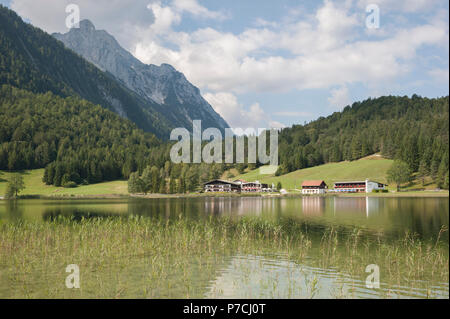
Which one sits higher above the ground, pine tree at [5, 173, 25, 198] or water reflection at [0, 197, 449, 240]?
pine tree at [5, 173, 25, 198]

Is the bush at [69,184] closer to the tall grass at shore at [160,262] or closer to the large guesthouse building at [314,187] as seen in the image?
the large guesthouse building at [314,187]

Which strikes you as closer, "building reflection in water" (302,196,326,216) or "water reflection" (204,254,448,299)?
"water reflection" (204,254,448,299)

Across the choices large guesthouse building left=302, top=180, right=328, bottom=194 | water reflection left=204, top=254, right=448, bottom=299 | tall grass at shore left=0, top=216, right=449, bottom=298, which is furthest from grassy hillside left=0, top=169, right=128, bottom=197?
water reflection left=204, top=254, right=448, bottom=299

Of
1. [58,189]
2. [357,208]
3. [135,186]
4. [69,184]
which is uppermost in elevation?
[69,184]

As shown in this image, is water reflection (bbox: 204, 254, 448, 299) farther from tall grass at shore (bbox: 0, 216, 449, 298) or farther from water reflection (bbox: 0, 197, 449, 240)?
water reflection (bbox: 0, 197, 449, 240)

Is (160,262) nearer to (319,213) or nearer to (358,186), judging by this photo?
(319,213)

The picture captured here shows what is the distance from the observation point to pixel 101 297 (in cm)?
1825

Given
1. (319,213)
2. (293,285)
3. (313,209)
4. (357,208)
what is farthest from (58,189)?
(293,285)

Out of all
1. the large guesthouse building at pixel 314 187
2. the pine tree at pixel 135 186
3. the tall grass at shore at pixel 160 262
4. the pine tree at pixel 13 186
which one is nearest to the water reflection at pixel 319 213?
the tall grass at shore at pixel 160 262

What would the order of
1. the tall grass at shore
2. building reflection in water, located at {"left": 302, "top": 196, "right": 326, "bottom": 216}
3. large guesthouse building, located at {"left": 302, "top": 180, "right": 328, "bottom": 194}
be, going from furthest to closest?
large guesthouse building, located at {"left": 302, "top": 180, "right": 328, "bottom": 194}
building reflection in water, located at {"left": 302, "top": 196, "right": 326, "bottom": 216}
the tall grass at shore

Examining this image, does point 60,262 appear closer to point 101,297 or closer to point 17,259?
point 17,259

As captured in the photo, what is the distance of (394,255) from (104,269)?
65.6 ft

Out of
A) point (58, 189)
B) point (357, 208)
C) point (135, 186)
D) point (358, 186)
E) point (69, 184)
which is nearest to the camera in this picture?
point (357, 208)
